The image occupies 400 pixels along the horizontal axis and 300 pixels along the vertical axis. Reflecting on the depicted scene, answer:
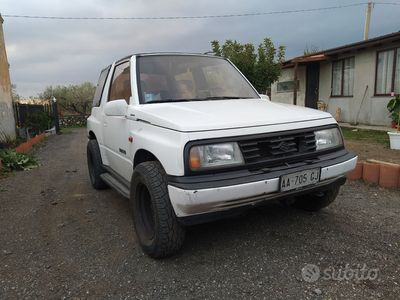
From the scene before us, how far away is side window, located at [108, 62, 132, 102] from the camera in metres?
3.73

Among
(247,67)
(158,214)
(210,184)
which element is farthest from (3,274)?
(247,67)

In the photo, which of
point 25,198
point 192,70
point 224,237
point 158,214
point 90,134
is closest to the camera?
point 158,214

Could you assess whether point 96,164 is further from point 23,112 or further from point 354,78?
point 354,78

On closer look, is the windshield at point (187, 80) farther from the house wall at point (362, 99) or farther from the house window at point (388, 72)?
the house wall at point (362, 99)

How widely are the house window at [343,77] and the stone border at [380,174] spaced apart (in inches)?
346

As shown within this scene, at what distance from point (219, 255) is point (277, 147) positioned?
3.51 feet

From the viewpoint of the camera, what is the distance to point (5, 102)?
34.5 feet

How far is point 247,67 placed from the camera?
39.2ft

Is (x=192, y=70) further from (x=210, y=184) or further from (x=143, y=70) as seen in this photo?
(x=210, y=184)

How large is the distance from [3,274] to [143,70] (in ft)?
7.57

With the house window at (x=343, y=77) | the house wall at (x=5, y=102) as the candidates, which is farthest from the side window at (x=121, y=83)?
the house window at (x=343, y=77)

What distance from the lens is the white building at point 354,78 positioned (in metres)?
10.9

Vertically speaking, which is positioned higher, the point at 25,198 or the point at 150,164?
the point at 150,164

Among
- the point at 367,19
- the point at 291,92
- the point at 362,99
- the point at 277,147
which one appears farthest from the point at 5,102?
the point at 367,19
